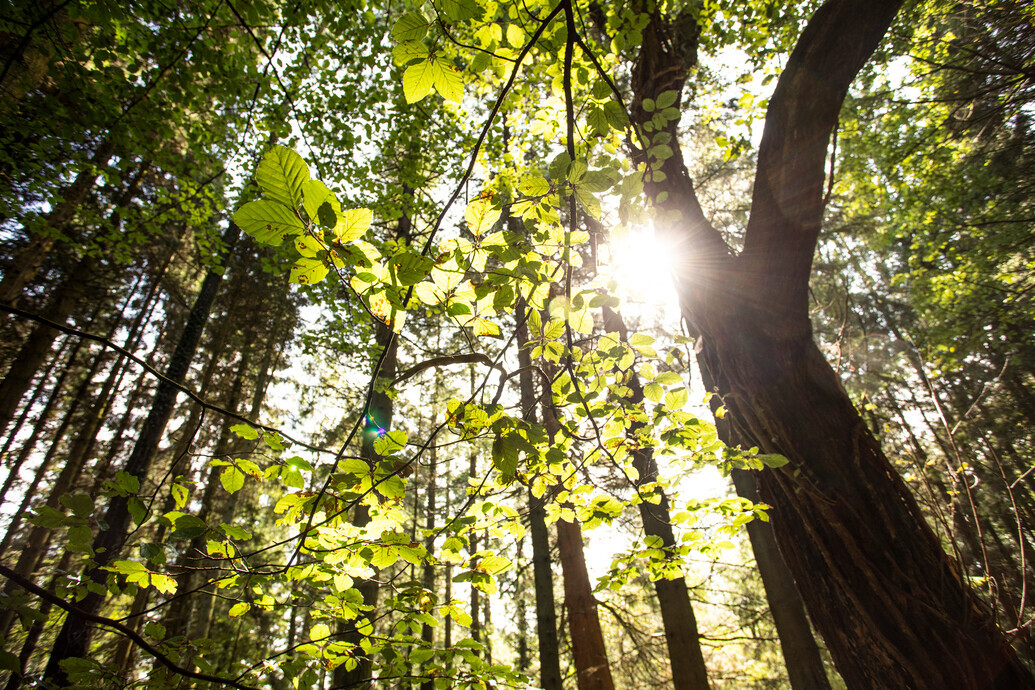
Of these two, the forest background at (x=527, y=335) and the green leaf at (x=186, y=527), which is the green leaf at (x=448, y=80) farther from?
the green leaf at (x=186, y=527)

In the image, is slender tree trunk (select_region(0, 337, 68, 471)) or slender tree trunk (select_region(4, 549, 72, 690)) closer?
slender tree trunk (select_region(4, 549, 72, 690))

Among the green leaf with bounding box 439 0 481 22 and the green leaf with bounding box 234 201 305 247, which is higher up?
the green leaf with bounding box 439 0 481 22

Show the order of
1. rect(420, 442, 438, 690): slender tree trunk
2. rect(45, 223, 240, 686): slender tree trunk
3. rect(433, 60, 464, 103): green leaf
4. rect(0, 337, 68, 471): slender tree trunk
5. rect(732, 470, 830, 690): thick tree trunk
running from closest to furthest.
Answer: rect(433, 60, 464, 103): green leaf
rect(420, 442, 438, 690): slender tree trunk
rect(732, 470, 830, 690): thick tree trunk
rect(45, 223, 240, 686): slender tree trunk
rect(0, 337, 68, 471): slender tree trunk

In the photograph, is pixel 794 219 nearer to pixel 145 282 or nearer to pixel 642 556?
pixel 642 556

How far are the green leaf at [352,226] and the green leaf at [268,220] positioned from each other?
0.28 feet

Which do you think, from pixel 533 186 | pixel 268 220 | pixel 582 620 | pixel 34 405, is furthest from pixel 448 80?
pixel 34 405

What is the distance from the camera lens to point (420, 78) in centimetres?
104

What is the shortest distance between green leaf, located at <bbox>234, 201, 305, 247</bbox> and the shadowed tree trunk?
4.20 ft

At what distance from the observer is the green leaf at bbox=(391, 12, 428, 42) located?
0.96 m

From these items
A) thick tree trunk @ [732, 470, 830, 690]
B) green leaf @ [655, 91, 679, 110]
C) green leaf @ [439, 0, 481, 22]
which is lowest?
thick tree trunk @ [732, 470, 830, 690]

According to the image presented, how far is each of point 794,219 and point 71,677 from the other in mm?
3375

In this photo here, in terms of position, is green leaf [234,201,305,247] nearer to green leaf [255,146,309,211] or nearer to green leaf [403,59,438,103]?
green leaf [255,146,309,211]

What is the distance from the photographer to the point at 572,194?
42.8 inches

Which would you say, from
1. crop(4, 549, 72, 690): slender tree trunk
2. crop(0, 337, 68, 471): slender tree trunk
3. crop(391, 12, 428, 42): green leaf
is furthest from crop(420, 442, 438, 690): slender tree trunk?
crop(0, 337, 68, 471): slender tree trunk
